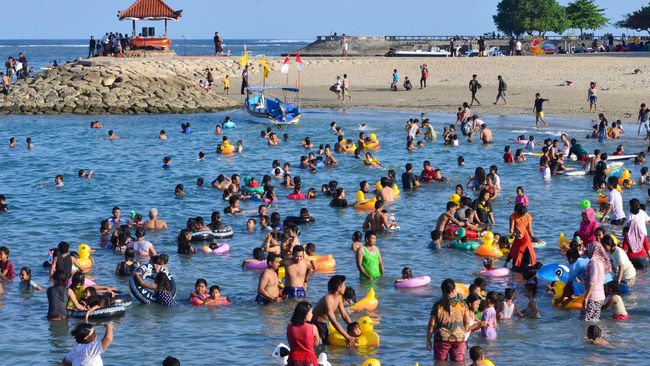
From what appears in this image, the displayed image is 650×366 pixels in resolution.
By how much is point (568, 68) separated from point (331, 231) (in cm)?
3832

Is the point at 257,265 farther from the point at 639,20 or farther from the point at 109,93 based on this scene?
the point at 639,20

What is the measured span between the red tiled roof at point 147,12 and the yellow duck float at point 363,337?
52964 millimetres

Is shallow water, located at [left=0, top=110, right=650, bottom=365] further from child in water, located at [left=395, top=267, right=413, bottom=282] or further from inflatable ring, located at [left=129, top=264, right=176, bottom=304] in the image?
child in water, located at [left=395, top=267, right=413, bottom=282]

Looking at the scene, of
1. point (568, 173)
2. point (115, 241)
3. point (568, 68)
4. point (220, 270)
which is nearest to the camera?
point (220, 270)

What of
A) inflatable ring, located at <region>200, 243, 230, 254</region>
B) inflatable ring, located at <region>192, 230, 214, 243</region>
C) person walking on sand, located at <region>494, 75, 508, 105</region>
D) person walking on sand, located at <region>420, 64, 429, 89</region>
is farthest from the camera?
person walking on sand, located at <region>420, 64, 429, 89</region>

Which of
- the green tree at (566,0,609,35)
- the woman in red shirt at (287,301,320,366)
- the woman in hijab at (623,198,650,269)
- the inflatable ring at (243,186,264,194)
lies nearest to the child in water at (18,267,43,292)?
the woman in red shirt at (287,301,320,366)

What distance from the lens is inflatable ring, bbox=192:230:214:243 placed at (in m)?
23.0

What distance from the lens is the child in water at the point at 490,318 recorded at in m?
15.7

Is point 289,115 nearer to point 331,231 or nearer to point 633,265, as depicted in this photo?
point 331,231

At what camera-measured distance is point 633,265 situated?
19719 millimetres

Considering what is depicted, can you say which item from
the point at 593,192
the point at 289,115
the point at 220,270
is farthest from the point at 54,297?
the point at 289,115

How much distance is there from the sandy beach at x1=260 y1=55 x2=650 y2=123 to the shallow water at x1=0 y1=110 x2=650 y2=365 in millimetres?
2673

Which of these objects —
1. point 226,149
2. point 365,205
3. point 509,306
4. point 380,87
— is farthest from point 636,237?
point 380,87

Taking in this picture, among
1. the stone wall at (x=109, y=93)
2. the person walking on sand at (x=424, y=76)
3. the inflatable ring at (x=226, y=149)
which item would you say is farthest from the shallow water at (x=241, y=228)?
the person walking on sand at (x=424, y=76)
